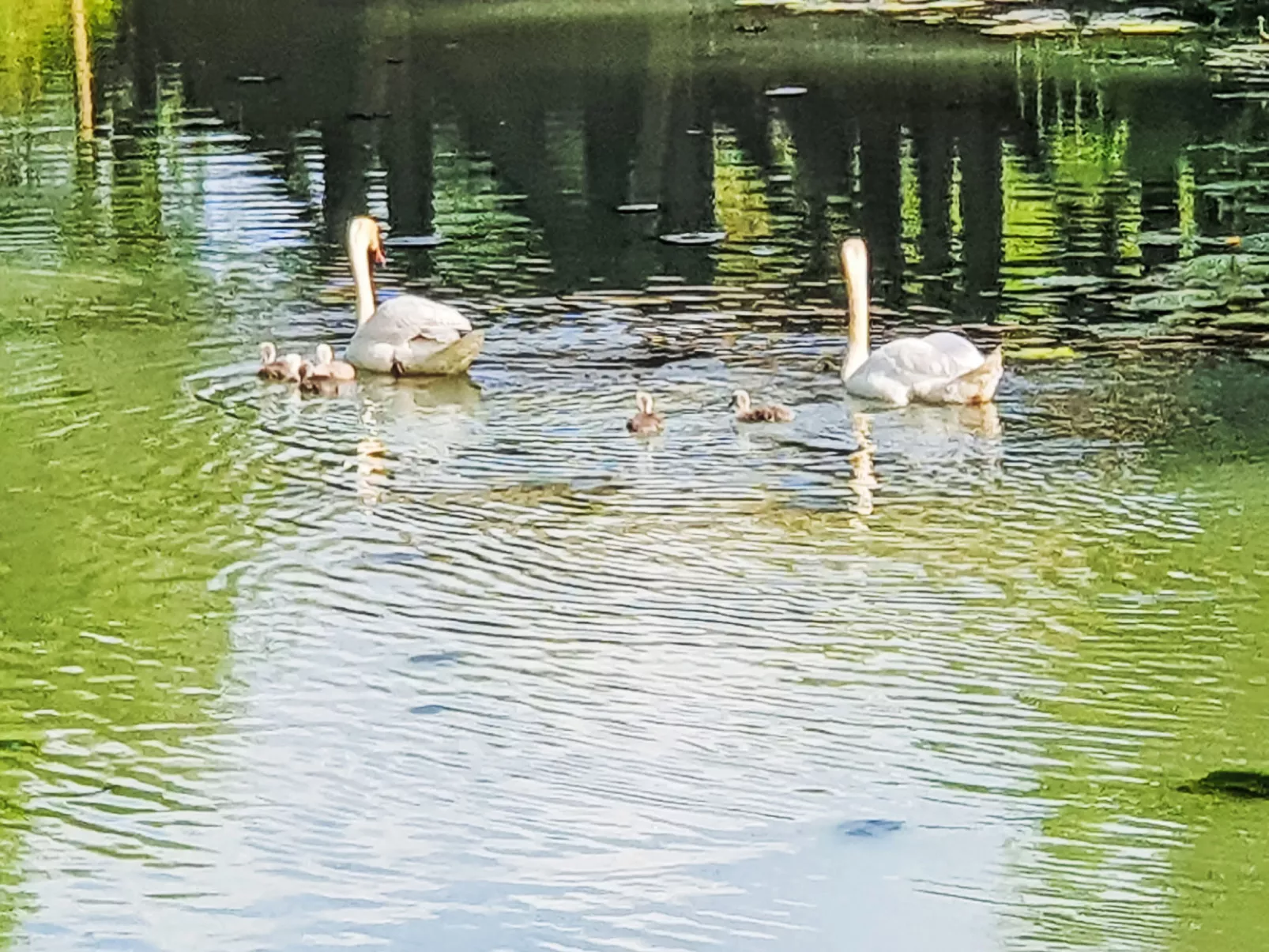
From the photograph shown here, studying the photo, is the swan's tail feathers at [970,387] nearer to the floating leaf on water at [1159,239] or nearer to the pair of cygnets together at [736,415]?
the pair of cygnets together at [736,415]

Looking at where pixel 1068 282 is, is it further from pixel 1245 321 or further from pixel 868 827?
pixel 868 827

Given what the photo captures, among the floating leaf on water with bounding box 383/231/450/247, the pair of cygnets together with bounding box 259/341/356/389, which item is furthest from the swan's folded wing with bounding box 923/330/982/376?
the floating leaf on water with bounding box 383/231/450/247

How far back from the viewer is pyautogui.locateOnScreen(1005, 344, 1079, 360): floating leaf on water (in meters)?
10.8

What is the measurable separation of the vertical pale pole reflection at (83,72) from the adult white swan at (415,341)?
8.76 m

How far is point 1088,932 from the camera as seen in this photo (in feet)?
17.2

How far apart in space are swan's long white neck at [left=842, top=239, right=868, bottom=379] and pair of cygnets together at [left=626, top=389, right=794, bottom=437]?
1.97 feet

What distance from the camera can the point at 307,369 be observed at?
1058 centimetres

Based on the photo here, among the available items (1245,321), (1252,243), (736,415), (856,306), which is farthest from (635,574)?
(1252,243)

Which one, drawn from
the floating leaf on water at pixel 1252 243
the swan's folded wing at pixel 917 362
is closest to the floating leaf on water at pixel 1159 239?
the floating leaf on water at pixel 1252 243

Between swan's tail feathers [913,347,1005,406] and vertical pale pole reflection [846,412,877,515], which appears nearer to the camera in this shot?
vertical pale pole reflection [846,412,877,515]

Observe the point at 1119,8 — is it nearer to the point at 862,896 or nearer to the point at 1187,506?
the point at 1187,506

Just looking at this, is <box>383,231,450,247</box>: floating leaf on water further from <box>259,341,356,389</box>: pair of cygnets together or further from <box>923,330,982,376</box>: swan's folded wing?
<box>923,330,982,376</box>: swan's folded wing

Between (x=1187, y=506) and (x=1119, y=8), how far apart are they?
19.3 m

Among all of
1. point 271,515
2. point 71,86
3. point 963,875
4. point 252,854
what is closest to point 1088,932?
point 963,875
